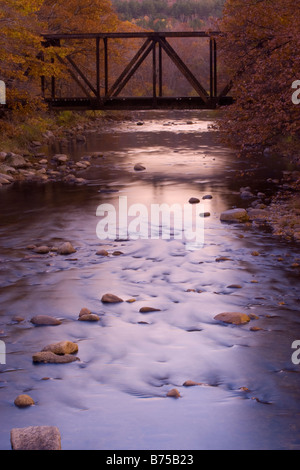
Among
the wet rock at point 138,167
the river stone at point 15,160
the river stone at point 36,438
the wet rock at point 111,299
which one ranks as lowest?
the wet rock at point 138,167

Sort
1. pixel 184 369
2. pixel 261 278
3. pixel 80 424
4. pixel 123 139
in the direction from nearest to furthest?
pixel 80 424, pixel 184 369, pixel 261 278, pixel 123 139

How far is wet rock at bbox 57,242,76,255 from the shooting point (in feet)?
45.8

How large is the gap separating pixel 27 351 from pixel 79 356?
65 centimetres

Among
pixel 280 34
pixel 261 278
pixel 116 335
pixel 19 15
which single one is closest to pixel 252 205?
pixel 280 34

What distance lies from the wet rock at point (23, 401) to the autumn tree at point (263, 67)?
9.80m

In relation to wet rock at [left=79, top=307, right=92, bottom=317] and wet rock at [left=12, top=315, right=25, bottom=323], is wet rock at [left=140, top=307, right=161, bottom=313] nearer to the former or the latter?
wet rock at [left=79, top=307, right=92, bottom=317]

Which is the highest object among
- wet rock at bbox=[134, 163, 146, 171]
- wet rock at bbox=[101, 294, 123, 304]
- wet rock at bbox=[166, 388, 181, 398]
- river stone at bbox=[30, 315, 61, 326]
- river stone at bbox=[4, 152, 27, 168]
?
wet rock at bbox=[166, 388, 181, 398]

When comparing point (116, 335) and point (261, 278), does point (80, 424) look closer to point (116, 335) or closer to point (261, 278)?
point (116, 335)

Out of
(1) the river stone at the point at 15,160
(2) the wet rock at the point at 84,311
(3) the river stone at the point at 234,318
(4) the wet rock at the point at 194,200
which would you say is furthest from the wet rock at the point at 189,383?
(1) the river stone at the point at 15,160

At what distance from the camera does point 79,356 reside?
8.70 metres

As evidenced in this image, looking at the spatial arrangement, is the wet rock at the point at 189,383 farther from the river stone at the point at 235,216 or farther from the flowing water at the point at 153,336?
the river stone at the point at 235,216

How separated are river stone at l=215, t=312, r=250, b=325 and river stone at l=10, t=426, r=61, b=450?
390 centimetres

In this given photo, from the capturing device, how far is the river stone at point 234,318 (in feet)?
32.2

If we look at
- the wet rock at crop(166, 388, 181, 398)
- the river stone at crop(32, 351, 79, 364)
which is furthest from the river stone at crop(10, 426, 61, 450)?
the river stone at crop(32, 351, 79, 364)
